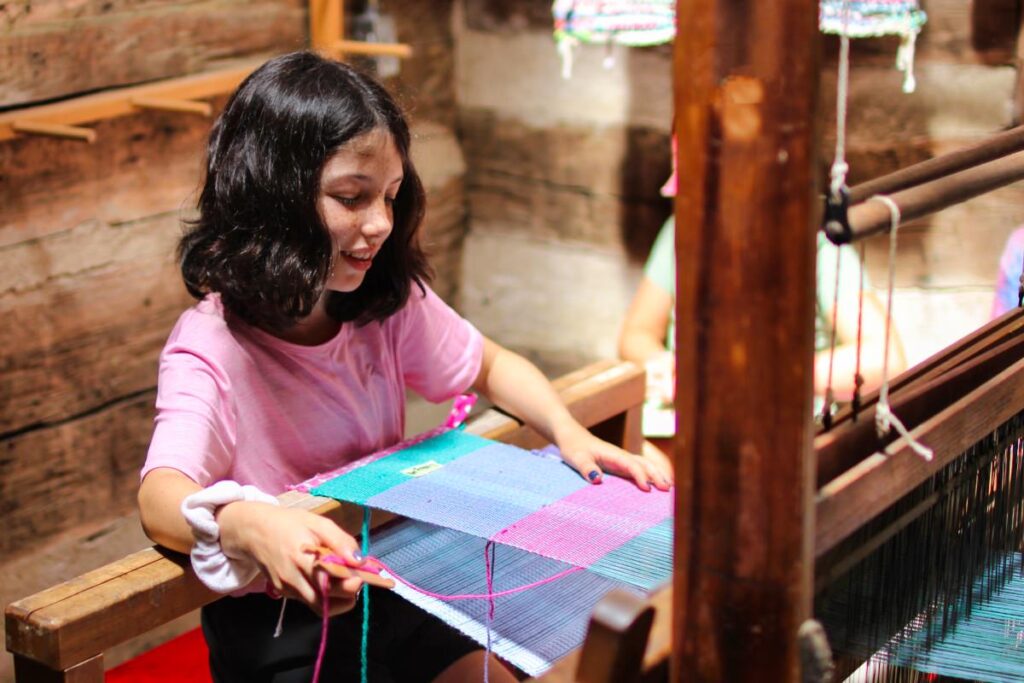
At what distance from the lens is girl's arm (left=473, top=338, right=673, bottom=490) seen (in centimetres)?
178

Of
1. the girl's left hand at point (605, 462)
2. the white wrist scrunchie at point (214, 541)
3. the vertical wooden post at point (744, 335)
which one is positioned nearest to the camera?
the vertical wooden post at point (744, 335)

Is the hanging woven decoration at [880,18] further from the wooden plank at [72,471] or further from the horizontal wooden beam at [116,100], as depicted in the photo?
the wooden plank at [72,471]

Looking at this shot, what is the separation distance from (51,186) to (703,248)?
2073 mm

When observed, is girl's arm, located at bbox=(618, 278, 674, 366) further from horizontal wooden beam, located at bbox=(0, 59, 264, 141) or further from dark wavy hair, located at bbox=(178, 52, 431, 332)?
dark wavy hair, located at bbox=(178, 52, 431, 332)

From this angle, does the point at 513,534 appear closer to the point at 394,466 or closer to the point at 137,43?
the point at 394,466

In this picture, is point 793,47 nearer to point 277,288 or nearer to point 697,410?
point 697,410

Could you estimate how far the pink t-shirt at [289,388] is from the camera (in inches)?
64.7

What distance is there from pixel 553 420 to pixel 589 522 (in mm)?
367

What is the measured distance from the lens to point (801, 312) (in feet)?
3.17

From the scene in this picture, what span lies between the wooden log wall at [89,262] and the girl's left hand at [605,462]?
1167 mm

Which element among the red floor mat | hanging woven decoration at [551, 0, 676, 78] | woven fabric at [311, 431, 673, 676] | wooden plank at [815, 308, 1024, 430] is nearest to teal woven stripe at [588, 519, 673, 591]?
woven fabric at [311, 431, 673, 676]

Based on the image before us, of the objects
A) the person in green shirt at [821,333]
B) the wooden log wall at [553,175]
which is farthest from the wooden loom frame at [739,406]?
the wooden log wall at [553,175]

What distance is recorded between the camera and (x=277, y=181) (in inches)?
66.1

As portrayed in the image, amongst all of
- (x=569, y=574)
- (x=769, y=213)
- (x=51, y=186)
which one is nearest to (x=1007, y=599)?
(x=569, y=574)
